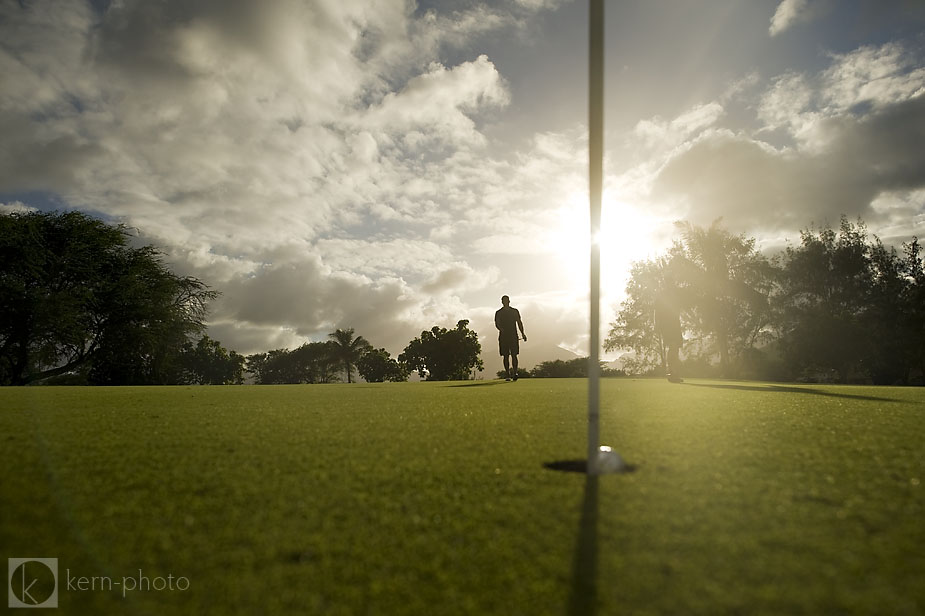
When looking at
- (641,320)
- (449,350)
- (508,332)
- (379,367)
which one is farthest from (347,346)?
(508,332)

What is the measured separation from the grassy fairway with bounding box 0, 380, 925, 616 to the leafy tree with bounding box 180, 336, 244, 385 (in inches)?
3871

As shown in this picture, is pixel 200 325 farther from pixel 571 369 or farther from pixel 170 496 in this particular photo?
pixel 170 496

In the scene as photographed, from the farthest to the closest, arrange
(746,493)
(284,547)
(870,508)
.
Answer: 1. (746,493)
2. (870,508)
3. (284,547)

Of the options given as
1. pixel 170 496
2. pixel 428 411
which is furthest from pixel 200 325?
pixel 170 496

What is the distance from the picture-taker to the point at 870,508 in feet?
7.14

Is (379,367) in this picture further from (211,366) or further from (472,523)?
(472,523)

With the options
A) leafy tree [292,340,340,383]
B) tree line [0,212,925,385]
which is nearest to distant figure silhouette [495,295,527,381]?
tree line [0,212,925,385]

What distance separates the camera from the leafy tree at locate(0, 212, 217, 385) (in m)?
33.0

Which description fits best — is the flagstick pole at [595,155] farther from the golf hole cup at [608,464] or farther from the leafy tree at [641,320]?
the leafy tree at [641,320]

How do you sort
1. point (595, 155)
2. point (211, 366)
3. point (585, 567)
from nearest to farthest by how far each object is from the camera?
point (585, 567)
point (595, 155)
point (211, 366)

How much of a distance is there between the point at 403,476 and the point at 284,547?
965mm

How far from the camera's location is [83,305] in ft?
117

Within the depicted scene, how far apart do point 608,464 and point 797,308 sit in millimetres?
54231

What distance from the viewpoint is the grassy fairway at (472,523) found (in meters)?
1.52
